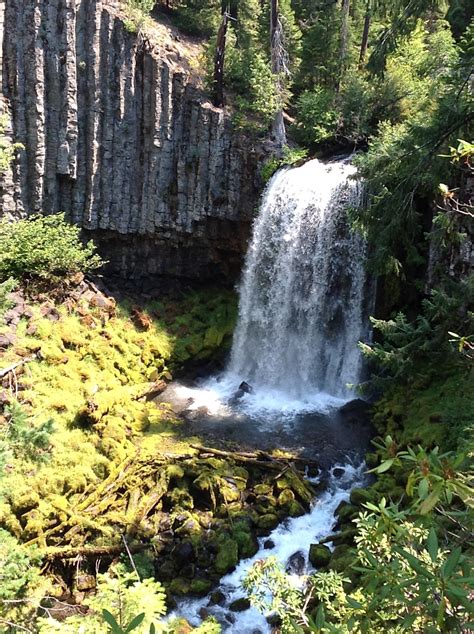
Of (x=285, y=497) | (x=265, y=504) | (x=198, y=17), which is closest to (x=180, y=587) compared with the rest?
(x=265, y=504)

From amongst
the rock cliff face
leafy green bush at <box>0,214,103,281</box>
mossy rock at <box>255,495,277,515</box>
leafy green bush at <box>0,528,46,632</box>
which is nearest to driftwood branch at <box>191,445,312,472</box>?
mossy rock at <box>255,495,277,515</box>

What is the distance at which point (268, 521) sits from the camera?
882 centimetres

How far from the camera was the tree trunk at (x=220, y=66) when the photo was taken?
15961mm

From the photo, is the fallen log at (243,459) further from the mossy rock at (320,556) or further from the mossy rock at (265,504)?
the mossy rock at (320,556)

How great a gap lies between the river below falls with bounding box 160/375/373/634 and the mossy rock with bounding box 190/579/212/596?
4.2 inches

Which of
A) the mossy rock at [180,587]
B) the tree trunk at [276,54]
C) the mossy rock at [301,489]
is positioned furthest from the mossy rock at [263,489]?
the tree trunk at [276,54]

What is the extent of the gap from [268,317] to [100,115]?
8.61m

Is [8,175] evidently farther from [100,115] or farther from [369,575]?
[369,575]

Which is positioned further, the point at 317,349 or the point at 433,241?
the point at 317,349

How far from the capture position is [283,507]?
916cm

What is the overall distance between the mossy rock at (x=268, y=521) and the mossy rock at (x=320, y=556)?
944mm

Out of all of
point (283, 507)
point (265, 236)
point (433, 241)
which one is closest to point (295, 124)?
point (265, 236)

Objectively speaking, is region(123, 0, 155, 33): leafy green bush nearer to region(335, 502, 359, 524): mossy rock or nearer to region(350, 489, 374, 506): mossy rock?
region(350, 489, 374, 506): mossy rock

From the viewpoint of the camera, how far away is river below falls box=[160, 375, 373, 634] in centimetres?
761
